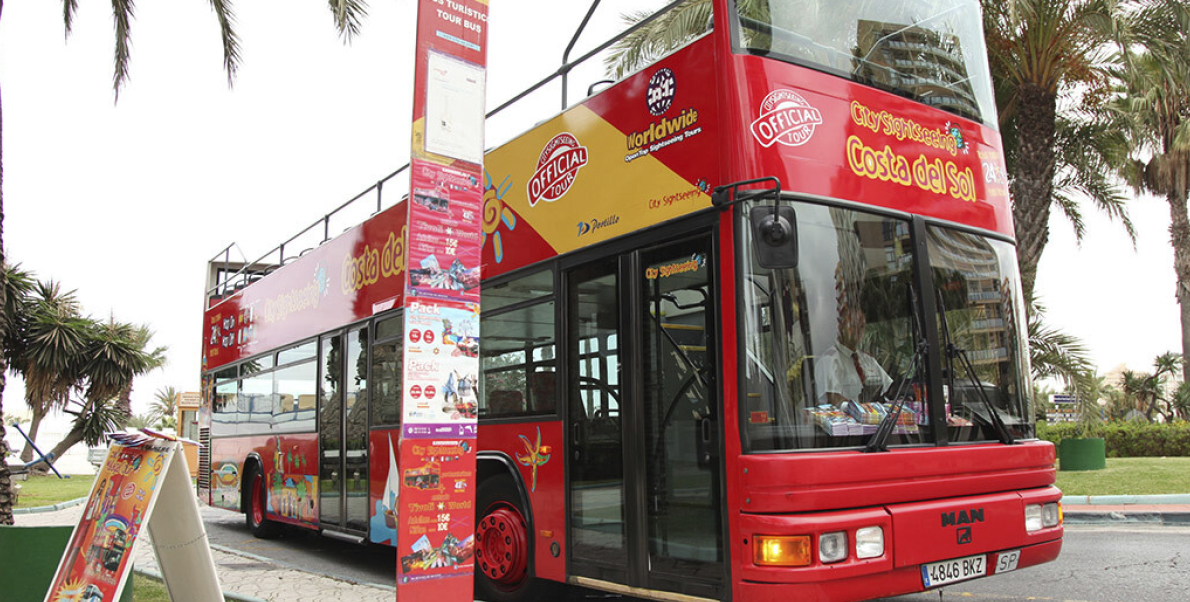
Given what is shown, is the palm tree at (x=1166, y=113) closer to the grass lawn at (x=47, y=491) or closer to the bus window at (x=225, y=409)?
the bus window at (x=225, y=409)

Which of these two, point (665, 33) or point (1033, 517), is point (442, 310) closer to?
point (1033, 517)

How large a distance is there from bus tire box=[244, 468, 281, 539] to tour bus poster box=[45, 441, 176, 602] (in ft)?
24.4

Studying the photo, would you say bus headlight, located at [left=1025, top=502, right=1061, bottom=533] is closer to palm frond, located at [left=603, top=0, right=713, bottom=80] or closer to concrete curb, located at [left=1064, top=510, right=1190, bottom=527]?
concrete curb, located at [left=1064, top=510, right=1190, bottom=527]

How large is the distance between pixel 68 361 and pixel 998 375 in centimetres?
2776

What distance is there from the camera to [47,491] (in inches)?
940

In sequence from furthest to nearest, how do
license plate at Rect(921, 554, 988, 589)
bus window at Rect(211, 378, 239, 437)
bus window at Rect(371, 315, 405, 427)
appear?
bus window at Rect(211, 378, 239, 437)
bus window at Rect(371, 315, 405, 427)
license plate at Rect(921, 554, 988, 589)

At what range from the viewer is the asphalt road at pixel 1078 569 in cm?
646

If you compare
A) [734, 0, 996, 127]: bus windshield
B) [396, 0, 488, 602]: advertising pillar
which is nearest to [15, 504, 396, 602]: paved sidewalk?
[396, 0, 488, 602]: advertising pillar

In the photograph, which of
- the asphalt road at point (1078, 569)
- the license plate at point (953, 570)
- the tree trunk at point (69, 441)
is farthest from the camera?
the tree trunk at point (69, 441)

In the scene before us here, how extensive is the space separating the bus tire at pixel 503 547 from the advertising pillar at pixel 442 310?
2243 mm

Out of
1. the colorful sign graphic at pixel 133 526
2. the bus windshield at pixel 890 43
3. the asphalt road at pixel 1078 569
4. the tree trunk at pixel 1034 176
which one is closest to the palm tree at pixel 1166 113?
the tree trunk at pixel 1034 176

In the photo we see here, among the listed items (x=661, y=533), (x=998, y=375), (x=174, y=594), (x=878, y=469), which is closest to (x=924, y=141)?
(x=998, y=375)

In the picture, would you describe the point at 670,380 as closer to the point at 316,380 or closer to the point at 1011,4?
the point at 316,380

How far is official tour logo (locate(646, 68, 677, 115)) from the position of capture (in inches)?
216
